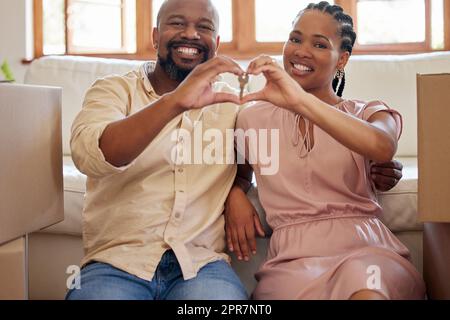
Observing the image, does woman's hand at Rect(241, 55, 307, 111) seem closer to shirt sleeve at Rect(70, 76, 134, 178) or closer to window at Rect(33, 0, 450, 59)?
shirt sleeve at Rect(70, 76, 134, 178)

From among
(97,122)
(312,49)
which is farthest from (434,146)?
(97,122)

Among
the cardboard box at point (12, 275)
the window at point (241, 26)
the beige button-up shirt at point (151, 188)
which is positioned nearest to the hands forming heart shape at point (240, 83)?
the beige button-up shirt at point (151, 188)

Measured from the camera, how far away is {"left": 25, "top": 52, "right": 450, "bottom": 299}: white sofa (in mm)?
1697

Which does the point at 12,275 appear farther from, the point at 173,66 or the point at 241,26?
the point at 241,26

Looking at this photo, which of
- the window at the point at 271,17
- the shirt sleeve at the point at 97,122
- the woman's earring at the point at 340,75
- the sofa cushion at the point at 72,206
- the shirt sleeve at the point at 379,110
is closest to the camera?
the shirt sleeve at the point at 97,122

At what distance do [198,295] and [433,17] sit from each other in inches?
89.7

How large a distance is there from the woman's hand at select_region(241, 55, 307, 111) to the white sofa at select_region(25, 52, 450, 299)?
0.59 metres

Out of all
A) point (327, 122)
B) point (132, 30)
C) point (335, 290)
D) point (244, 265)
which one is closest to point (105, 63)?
point (132, 30)

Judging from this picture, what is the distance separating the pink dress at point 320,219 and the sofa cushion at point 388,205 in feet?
0.57

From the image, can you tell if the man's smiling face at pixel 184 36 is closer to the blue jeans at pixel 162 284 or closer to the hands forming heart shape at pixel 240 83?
the hands forming heart shape at pixel 240 83

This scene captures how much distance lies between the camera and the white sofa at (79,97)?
5.57ft

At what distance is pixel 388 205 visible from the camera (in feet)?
5.07

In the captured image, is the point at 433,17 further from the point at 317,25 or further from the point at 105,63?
the point at 317,25

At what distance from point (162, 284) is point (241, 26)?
6.49ft
